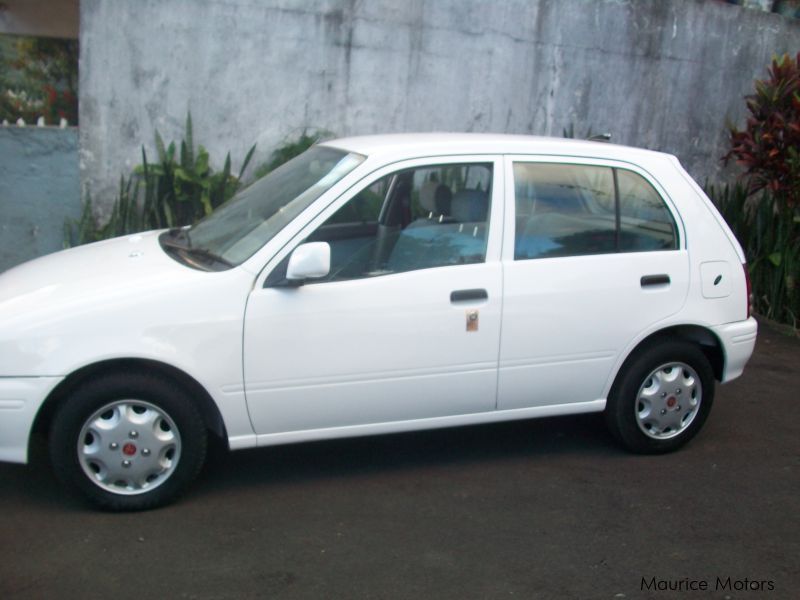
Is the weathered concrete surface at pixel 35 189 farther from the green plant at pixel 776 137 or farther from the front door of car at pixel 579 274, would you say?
the green plant at pixel 776 137

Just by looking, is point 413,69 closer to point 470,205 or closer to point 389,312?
point 470,205

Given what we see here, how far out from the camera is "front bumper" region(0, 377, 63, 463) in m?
4.16

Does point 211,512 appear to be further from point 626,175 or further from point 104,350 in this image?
point 626,175

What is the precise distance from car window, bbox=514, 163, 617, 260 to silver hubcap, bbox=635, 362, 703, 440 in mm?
790

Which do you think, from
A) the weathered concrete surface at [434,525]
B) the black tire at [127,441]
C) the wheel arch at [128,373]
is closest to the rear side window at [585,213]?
the weathered concrete surface at [434,525]

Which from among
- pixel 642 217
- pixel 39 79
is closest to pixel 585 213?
pixel 642 217

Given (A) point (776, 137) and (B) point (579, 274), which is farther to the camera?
(A) point (776, 137)

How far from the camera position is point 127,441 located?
4.34 metres

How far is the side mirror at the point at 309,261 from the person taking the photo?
4.38 metres

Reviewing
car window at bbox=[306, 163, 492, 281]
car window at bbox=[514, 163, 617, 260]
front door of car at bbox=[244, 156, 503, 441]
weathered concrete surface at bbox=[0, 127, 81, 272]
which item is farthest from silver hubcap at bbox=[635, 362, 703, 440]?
weathered concrete surface at bbox=[0, 127, 81, 272]

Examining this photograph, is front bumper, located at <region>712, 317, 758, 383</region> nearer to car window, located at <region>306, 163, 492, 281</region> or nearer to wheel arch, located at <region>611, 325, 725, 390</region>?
wheel arch, located at <region>611, 325, 725, 390</region>

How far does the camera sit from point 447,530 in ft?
14.5

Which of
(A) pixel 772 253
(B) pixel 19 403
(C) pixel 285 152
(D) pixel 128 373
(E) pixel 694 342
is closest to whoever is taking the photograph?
(B) pixel 19 403

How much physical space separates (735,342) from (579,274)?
1.12m
